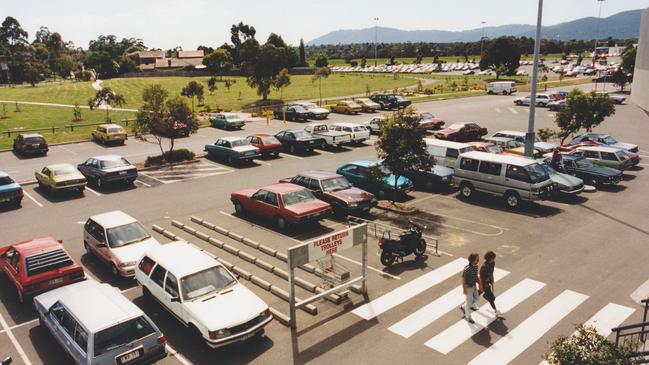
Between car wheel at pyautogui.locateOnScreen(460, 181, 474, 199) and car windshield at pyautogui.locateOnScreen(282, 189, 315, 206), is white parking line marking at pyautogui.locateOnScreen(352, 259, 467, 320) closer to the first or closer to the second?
car windshield at pyautogui.locateOnScreen(282, 189, 315, 206)

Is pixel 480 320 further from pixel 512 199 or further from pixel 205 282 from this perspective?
pixel 512 199

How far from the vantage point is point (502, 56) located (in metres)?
90.2

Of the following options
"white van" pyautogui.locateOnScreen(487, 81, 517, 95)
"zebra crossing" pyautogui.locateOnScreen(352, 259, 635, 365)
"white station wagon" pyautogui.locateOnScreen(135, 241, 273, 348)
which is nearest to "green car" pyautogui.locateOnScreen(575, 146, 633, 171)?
"zebra crossing" pyautogui.locateOnScreen(352, 259, 635, 365)

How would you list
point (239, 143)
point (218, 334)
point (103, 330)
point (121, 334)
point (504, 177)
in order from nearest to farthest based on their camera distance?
point (103, 330) → point (121, 334) → point (218, 334) → point (504, 177) → point (239, 143)

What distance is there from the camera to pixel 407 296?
500 inches

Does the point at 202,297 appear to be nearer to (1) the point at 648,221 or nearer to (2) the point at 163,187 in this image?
(2) the point at 163,187

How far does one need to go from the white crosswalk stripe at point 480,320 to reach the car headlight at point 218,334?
4415 mm

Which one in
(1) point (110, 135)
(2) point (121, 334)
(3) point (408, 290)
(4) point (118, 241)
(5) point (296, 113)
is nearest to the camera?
(2) point (121, 334)

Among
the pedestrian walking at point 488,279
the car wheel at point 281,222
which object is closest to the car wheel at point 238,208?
the car wheel at point 281,222

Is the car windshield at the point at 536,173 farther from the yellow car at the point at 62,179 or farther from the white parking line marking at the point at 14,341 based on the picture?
the yellow car at the point at 62,179

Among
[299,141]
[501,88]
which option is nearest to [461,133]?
[299,141]

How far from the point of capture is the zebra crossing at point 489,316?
1033cm

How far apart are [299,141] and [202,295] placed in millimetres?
20761

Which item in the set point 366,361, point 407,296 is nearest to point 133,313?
point 366,361
